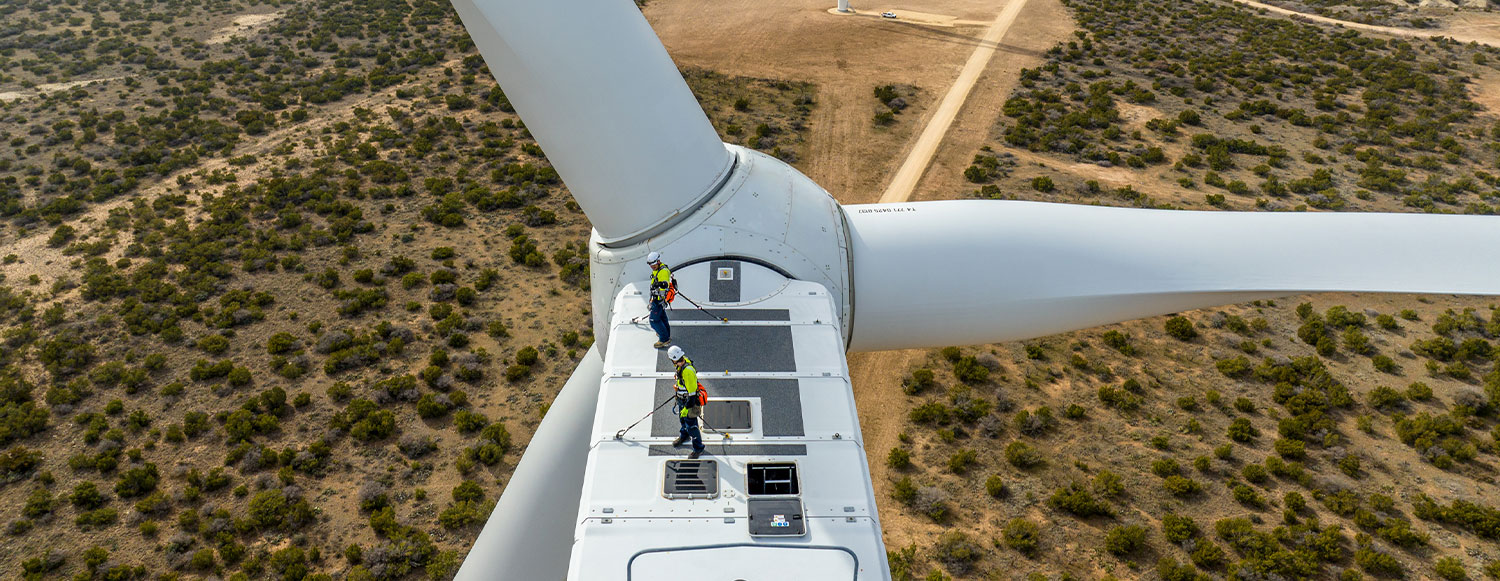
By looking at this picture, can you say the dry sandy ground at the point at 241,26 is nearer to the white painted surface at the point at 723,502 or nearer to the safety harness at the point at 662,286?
the safety harness at the point at 662,286

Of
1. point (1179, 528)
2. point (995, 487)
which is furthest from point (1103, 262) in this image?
point (1179, 528)

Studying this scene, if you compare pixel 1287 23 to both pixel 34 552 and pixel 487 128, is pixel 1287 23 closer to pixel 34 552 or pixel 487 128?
pixel 487 128

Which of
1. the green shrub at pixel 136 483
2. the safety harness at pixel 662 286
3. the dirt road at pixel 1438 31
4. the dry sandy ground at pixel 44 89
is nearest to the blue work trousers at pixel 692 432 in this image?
the safety harness at pixel 662 286

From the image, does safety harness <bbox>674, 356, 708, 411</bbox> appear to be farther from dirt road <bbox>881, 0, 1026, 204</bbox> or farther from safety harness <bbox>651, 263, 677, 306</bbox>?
dirt road <bbox>881, 0, 1026, 204</bbox>

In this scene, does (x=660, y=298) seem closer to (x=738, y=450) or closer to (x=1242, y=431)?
(x=738, y=450)

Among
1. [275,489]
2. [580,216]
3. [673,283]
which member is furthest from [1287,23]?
[275,489]
